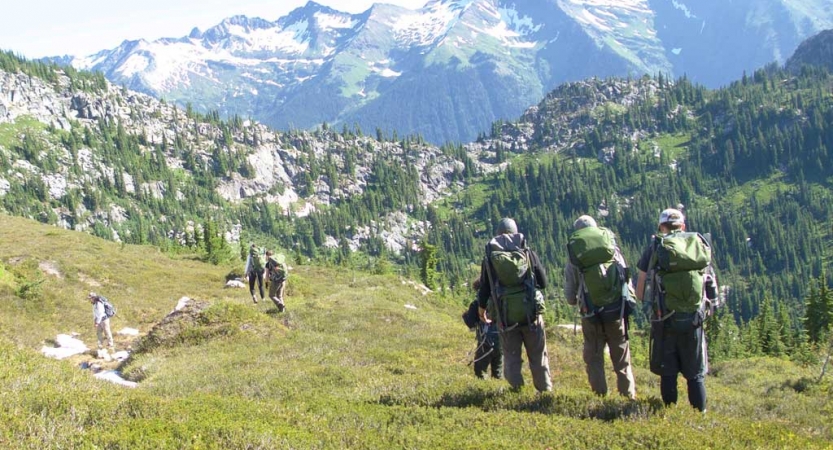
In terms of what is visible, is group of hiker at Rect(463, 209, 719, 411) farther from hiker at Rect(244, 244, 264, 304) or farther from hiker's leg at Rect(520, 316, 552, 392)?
hiker at Rect(244, 244, 264, 304)

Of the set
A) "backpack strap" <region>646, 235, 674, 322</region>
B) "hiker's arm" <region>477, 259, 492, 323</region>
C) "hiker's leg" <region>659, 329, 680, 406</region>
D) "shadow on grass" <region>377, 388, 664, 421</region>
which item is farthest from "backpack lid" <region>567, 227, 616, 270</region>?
"shadow on grass" <region>377, 388, 664, 421</region>

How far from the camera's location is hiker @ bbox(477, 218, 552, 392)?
32.4ft

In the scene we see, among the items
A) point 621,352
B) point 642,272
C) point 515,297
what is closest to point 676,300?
point 642,272

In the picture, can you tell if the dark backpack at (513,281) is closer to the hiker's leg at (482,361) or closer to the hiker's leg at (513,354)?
the hiker's leg at (513,354)

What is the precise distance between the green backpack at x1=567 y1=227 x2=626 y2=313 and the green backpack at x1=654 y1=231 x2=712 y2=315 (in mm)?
842

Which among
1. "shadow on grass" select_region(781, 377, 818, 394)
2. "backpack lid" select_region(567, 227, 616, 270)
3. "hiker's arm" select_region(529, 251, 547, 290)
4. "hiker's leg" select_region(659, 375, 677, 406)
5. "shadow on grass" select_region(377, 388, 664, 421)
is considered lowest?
"shadow on grass" select_region(781, 377, 818, 394)

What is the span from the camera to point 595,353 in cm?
998

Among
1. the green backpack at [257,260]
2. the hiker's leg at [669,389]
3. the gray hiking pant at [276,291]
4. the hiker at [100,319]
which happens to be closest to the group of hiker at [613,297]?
the hiker's leg at [669,389]

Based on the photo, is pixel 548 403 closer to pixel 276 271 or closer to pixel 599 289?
pixel 599 289

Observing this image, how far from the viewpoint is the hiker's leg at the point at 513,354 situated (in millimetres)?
10336

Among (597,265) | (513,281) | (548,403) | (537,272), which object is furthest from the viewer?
(537,272)

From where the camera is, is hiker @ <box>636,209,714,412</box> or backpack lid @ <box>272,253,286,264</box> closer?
hiker @ <box>636,209,714,412</box>

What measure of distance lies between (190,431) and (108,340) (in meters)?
18.7

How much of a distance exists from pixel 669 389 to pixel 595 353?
1.37 metres
